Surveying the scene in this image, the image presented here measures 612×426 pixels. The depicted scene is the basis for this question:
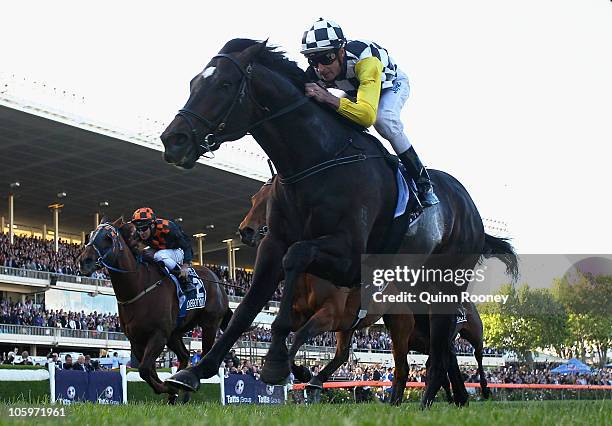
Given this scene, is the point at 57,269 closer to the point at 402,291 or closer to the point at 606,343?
the point at 402,291

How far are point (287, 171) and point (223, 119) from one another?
1.91 feet

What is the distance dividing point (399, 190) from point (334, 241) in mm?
1047

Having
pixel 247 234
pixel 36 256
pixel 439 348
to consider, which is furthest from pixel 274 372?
pixel 36 256

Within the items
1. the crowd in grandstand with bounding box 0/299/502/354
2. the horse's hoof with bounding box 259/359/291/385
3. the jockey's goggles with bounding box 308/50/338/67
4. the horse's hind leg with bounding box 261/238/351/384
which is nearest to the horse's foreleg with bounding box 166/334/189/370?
the jockey's goggles with bounding box 308/50/338/67

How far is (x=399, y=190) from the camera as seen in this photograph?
6.61 metres

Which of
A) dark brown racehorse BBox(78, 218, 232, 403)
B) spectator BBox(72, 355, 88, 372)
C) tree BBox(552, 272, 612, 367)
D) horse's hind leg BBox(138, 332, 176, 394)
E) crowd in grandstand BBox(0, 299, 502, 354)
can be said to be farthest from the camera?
tree BBox(552, 272, 612, 367)

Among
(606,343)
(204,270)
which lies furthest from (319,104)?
(606,343)

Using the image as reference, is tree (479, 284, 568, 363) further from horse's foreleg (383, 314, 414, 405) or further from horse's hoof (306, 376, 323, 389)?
horse's hoof (306, 376, 323, 389)

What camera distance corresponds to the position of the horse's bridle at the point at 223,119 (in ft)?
18.5

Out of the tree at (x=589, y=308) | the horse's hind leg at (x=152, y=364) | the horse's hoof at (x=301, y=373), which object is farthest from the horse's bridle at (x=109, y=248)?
the tree at (x=589, y=308)

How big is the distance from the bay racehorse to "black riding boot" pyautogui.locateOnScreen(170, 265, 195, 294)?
6563 millimetres

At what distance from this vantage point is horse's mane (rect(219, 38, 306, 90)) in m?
6.14

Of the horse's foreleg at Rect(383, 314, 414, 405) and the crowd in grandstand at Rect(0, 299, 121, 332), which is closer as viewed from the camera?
the horse's foreleg at Rect(383, 314, 414, 405)

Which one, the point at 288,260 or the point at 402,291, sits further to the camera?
the point at 402,291
